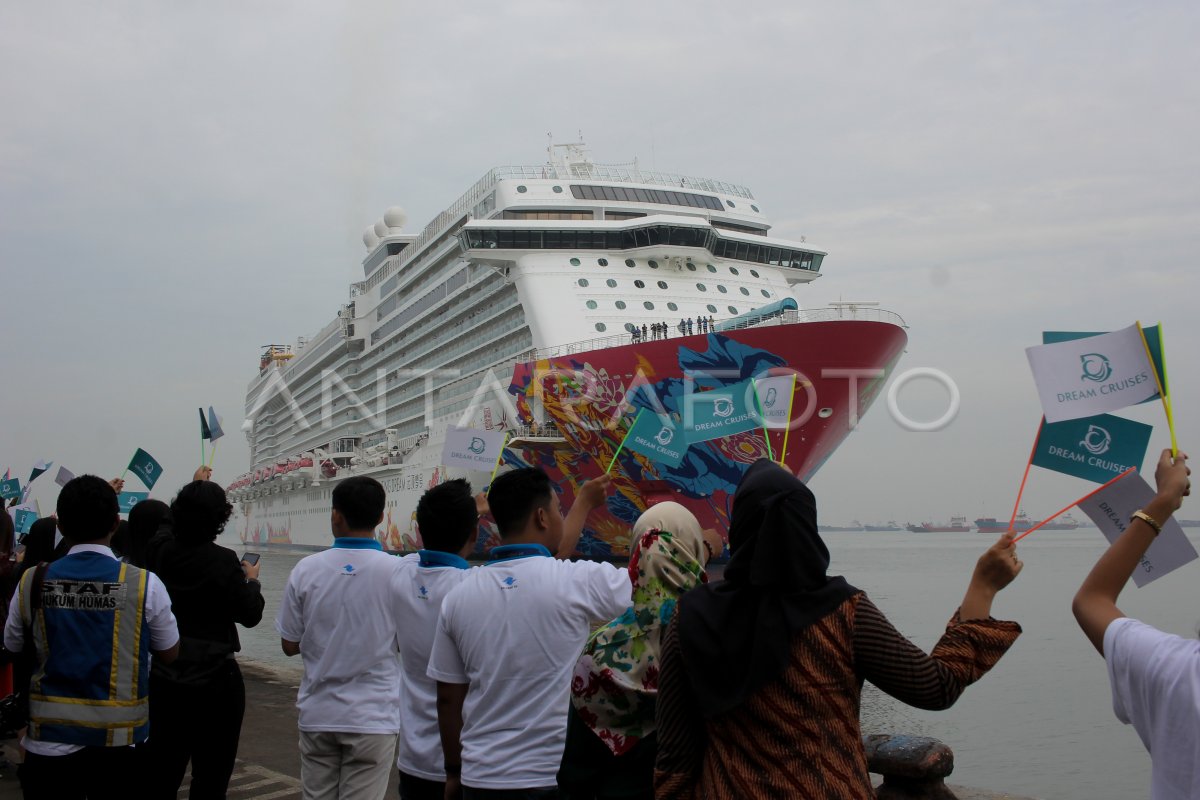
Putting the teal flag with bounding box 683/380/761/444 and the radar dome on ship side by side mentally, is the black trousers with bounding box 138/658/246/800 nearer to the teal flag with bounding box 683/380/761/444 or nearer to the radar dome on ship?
the teal flag with bounding box 683/380/761/444

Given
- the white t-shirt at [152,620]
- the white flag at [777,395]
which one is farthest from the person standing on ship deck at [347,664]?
the white flag at [777,395]

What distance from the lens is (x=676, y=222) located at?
67.7 feet

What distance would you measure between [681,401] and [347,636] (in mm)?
13209

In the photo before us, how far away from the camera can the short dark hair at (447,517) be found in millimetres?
3090

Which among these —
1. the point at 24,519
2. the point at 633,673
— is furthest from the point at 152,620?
the point at 24,519

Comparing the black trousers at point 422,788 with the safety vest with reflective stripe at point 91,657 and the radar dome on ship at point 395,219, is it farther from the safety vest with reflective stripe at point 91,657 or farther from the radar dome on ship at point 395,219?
the radar dome on ship at point 395,219

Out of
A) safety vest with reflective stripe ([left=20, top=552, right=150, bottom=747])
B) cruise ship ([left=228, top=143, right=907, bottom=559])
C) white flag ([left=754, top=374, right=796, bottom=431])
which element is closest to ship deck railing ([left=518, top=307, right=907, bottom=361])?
cruise ship ([left=228, top=143, right=907, bottom=559])

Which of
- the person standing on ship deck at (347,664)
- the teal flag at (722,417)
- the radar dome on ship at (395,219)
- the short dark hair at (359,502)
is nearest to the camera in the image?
the person standing on ship deck at (347,664)

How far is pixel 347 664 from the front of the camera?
130 inches

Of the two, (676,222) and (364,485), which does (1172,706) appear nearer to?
(364,485)

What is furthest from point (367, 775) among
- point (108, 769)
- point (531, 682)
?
point (531, 682)

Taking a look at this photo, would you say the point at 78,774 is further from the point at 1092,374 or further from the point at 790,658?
the point at 1092,374

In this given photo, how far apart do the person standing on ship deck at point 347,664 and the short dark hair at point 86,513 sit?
58cm

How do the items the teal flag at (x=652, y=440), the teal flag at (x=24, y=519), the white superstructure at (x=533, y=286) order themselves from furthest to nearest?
the white superstructure at (x=533, y=286) → the teal flag at (x=24, y=519) → the teal flag at (x=652, y=440)
